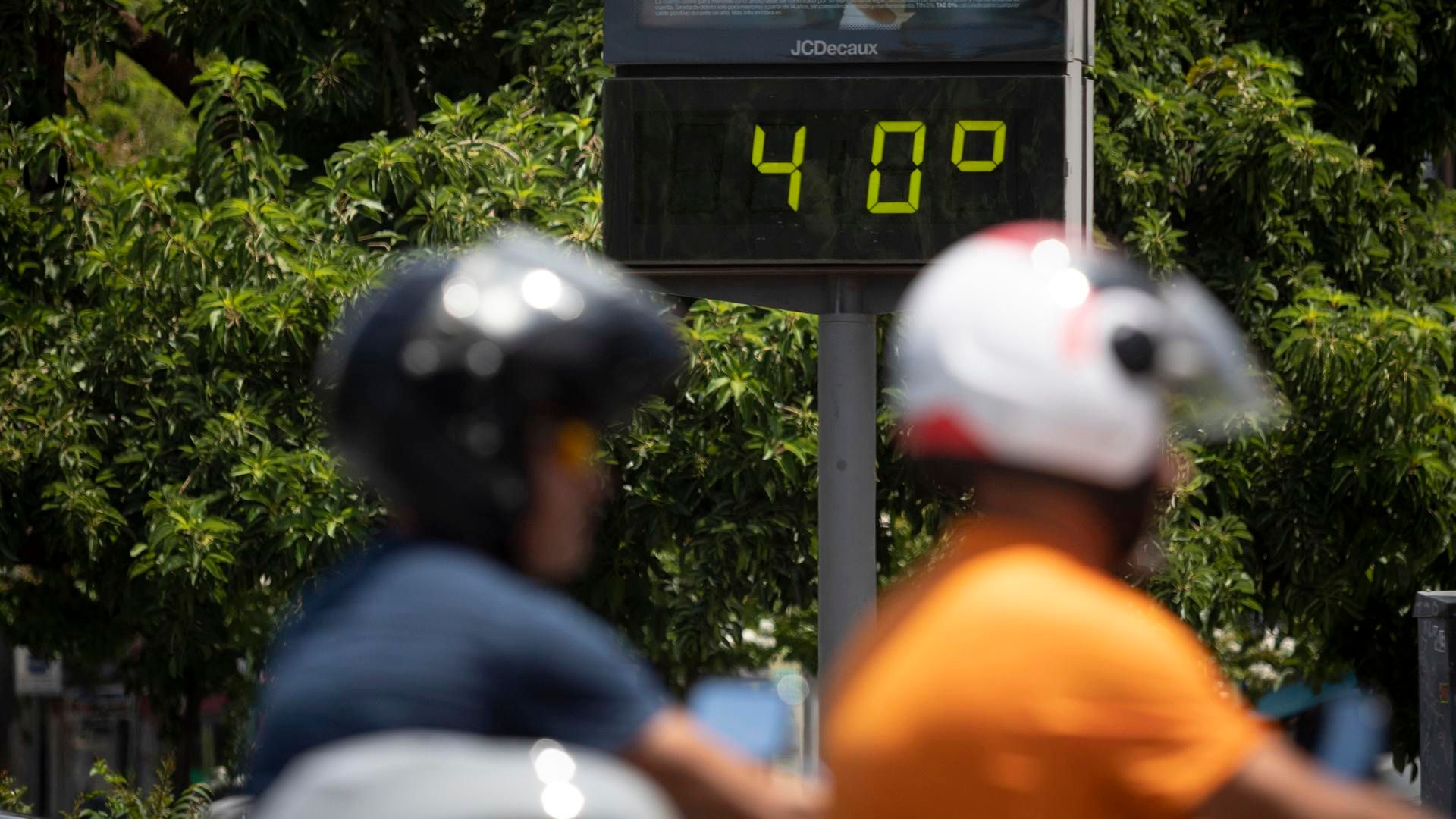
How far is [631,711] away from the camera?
192 centimetres

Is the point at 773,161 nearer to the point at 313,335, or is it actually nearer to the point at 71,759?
the point at 313,335

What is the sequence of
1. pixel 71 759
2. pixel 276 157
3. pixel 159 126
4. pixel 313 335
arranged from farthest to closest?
pixel 71 759
pixel 159 126
pixel 276 157
pixel 313 335

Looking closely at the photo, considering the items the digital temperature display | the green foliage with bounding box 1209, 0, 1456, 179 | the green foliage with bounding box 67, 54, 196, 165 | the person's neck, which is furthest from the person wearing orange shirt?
the green foliage with bounding box 67, 54, 196, 165

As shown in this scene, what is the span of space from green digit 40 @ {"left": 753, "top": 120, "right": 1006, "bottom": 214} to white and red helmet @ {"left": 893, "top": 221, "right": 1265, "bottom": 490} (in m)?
4.30

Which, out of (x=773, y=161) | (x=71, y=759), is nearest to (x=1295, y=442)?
(x=773, y=161)

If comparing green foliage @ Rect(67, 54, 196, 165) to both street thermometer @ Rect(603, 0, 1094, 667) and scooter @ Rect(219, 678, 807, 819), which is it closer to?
street thermometer @ Rect(603, 0, 1094, 667)

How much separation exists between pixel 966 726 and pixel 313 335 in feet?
22.4

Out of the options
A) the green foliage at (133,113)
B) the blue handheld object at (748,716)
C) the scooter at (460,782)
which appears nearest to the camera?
the scooter at (460,782)

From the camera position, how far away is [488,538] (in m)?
1.99

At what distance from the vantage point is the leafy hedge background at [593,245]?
27.1ft

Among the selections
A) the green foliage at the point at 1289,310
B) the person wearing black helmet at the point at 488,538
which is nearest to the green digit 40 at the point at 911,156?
the green foliage at the point at 1289,310

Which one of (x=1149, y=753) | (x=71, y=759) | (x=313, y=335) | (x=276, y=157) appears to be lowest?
(x=71, y=759)

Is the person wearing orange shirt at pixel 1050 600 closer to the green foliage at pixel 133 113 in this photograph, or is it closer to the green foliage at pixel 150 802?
the green foliage at pixel 150 802

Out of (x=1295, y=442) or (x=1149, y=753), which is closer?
(x=1149, y=753)
